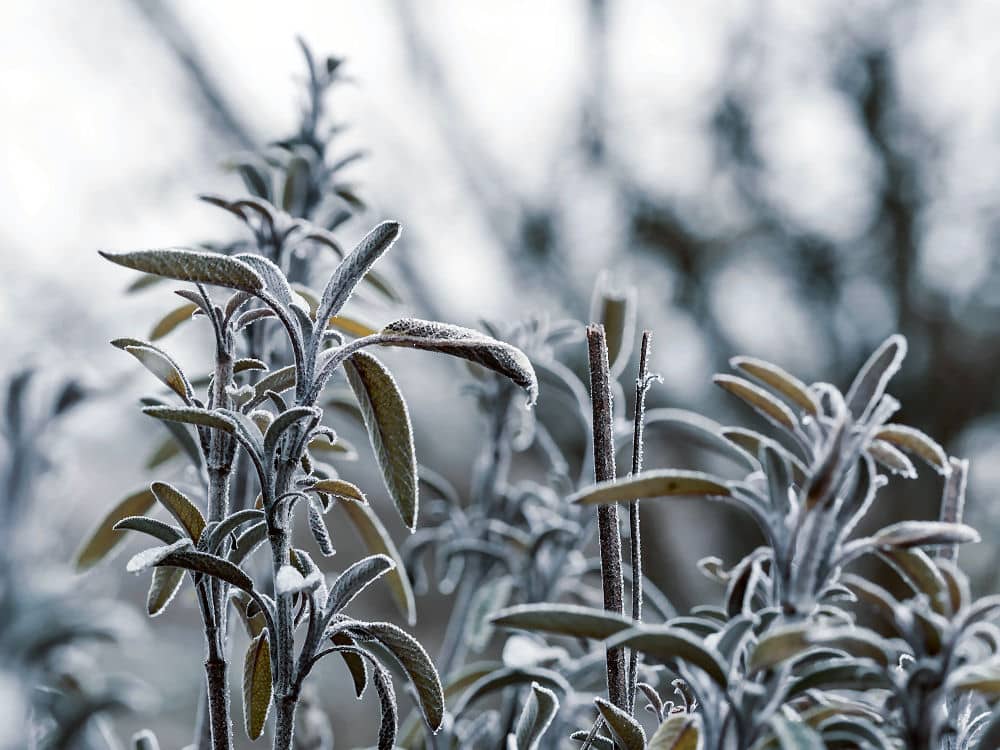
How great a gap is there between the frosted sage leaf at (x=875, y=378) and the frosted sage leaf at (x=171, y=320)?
30cm

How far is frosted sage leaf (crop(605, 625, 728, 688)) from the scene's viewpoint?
0.75ft

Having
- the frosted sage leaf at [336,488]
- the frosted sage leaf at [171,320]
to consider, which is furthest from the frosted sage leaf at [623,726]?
the frosted sage leaf at [171,320]

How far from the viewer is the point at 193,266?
25 centimetres

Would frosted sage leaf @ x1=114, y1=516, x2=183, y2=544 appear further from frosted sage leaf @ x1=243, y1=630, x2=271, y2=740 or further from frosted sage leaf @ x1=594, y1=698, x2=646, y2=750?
frosted sage leaf @ x1=594, y1=698, x2=646, y2=750

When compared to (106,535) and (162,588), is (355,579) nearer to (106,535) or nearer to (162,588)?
(162,588)

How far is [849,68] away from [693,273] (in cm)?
92

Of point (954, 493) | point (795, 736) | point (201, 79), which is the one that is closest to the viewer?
point (795, 736)

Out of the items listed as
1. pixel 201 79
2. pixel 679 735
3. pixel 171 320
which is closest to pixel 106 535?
pixel 171 320

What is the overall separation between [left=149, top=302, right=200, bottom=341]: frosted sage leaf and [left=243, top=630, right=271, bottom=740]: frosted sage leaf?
0.17m

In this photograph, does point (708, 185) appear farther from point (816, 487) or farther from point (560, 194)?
point (816, 487)

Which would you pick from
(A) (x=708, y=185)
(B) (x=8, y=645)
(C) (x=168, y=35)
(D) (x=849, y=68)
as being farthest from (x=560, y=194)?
(B) (x=8, y=645)

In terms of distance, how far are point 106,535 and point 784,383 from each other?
0.36 m

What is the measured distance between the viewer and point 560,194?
11.0 feet

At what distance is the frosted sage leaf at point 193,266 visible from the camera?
247mm
